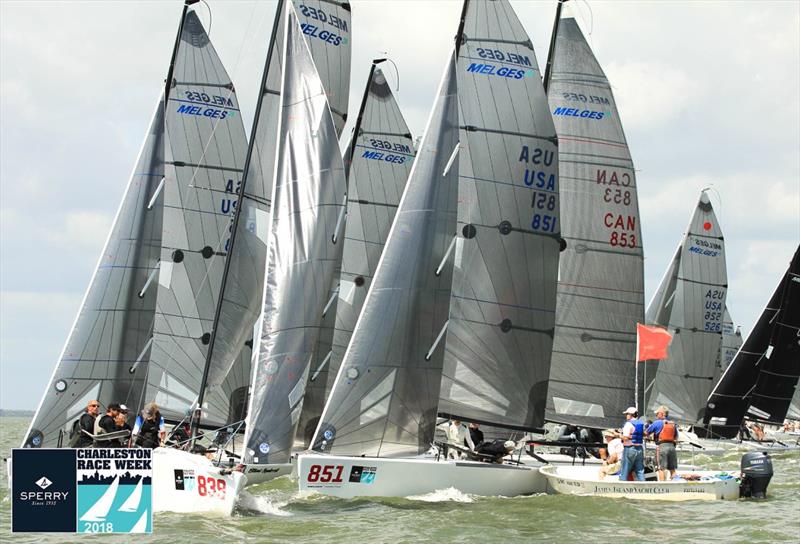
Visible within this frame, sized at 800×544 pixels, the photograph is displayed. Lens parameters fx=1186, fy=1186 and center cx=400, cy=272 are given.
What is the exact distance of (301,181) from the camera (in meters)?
20.9

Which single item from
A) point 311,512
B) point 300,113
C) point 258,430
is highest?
point 300,113

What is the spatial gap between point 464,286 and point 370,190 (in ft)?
22.7

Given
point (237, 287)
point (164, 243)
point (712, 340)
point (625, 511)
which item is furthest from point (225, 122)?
point (712, 340)

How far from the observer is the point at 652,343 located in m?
26.0

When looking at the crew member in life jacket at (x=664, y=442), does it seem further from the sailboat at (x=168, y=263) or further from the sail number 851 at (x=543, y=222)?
the sailboat at (x=168, y=263)

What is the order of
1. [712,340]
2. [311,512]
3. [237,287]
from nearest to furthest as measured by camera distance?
1. [311,512]
2. [237,287]
3. [712,340]

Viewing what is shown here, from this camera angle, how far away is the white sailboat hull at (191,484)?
61.5 feet

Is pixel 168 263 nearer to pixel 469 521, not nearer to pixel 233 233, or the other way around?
pixel 233 233

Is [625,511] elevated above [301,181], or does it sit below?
below

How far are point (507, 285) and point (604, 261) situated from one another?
480cm

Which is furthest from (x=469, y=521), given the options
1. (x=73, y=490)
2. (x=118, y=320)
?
(x=118, y=320)

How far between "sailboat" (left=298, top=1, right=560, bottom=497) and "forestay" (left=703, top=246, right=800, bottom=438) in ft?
62.0

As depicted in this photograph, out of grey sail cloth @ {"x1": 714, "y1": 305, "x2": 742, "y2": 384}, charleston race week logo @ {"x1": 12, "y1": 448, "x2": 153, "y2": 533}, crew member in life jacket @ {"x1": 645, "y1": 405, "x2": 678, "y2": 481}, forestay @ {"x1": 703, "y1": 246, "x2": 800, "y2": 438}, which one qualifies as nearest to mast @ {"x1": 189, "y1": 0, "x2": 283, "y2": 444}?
charleston race week logo @ {"x1": 12, "y1": 448, "x2": 153, "y2": 533}

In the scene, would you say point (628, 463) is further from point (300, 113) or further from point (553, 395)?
point (300, 113)
